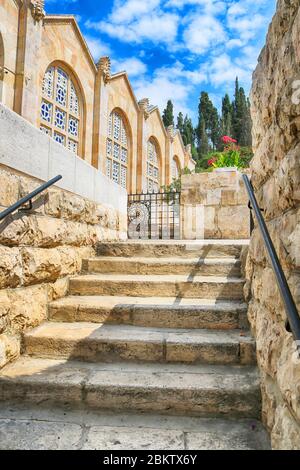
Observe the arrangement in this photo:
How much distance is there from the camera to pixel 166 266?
3512 mm

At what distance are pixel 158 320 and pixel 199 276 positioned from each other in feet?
2.85

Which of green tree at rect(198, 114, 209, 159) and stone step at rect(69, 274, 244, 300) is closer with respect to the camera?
stone step at rect(69, 274, 244, 300)

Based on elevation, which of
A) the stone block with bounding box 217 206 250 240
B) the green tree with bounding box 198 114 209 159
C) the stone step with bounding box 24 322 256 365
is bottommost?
the stone step with bounding box 24 322 256 365

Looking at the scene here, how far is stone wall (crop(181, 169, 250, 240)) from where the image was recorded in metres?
5.81

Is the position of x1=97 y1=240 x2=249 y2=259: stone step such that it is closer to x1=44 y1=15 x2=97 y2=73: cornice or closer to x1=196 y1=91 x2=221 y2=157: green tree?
x1=44 y1=15 x2=97 y2=73: cornice

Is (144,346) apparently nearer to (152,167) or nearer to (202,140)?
(152,167)

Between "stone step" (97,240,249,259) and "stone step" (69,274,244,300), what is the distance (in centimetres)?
55

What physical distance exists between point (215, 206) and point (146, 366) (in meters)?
4.21

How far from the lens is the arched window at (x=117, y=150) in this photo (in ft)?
43.2

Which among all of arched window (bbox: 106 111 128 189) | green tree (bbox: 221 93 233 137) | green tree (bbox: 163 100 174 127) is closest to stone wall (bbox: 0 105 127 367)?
arched window (bbox: 106 111 128 189)

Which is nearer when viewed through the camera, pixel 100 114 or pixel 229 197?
pixel 229 197

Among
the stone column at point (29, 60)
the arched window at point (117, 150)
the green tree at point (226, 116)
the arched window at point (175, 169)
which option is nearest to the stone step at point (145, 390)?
the stone column at point (29, 60)

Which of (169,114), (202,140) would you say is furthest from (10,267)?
(202,140)

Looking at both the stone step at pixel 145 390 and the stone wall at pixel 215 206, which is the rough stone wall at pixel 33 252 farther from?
the stone wall at pixel 215 206
